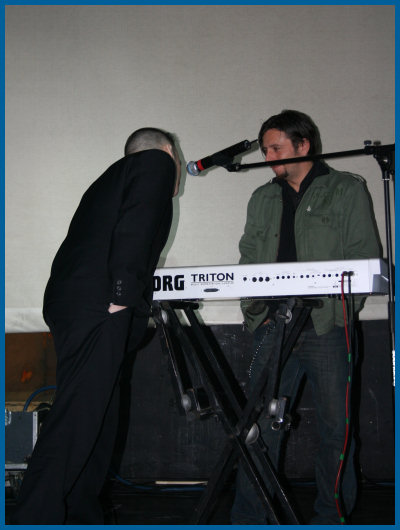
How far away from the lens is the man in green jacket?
68.7 inches

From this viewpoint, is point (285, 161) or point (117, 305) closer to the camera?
point (117, 305)

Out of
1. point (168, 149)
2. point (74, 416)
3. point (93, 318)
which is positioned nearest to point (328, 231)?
point (168, 149)

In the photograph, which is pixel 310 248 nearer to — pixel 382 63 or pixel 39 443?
pixel 39 443

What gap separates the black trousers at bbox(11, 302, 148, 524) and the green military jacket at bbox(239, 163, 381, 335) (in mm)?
619

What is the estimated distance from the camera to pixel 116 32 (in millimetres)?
2963

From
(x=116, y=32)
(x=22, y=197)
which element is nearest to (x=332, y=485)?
(x=22, y=197)

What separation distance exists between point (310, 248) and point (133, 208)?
71cm

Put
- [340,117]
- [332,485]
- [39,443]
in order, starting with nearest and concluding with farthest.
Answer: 1. [39,443]
2. [332,485]
3. [340,117]

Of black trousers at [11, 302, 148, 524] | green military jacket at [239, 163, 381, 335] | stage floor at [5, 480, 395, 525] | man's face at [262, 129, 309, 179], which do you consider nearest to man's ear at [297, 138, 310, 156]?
man's face at [262, 129, 309, 179]

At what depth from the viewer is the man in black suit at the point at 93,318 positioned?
4.66 feet

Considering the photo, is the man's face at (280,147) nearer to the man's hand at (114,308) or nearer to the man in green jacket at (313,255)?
the man in green jacket at (313,255)

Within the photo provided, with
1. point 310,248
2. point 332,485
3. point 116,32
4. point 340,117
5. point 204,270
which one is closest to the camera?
point 204,270

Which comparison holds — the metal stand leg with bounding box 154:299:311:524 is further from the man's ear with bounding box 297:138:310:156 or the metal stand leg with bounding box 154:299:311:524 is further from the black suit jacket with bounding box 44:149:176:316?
the man's ear with bounding box 297:138:310:156

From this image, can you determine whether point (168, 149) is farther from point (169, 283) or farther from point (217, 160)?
point (169, 283)
